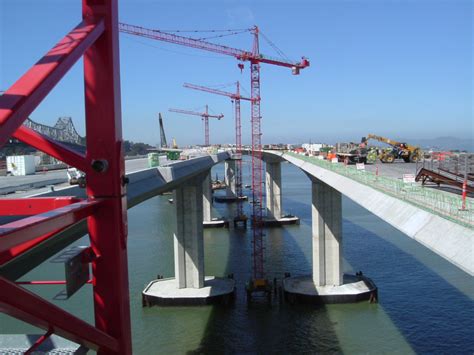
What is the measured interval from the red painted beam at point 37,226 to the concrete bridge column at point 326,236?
23.7 m

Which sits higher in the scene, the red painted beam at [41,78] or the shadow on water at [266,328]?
the red painted beam at [41,78]

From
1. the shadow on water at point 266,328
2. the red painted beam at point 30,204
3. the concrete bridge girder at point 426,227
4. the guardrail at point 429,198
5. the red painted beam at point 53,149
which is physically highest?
the red painted beam at point 53,149

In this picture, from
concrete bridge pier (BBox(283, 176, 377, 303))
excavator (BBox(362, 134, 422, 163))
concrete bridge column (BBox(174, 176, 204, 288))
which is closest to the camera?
concrete bridge pier (BBox(283, 176, 377, 303))

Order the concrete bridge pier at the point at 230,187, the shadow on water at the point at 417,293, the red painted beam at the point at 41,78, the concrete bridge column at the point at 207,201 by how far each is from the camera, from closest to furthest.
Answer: the red painted beam at the point at 41,78, the shadow on water at the point at 417,293, the concrete bridge column at the point at 207,201, the concrete bridge pier at the point at 230,187

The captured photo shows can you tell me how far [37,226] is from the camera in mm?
4383

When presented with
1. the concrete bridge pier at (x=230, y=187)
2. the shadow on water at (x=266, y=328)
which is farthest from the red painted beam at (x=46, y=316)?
the concrete bridge pier at (x=230, y=187)

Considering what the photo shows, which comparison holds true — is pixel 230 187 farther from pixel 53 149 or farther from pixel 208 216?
pixel 53 149

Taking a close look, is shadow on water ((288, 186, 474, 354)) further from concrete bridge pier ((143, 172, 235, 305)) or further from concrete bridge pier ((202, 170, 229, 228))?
concrete bridge pier ((202, 170, 229, 228))

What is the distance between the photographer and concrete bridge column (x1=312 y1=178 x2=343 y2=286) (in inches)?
1098

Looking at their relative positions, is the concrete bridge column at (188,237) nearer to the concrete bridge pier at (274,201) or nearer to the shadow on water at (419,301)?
the shadow on water at (419,301)

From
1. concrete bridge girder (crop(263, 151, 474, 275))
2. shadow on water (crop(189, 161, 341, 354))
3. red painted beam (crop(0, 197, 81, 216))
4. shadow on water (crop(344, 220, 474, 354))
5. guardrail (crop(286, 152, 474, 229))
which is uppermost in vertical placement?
red painted beam (crop(0, 197, 81, 216))

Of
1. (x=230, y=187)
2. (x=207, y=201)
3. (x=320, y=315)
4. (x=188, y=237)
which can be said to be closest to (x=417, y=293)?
(x=320, y=315)

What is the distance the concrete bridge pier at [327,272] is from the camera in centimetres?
2602

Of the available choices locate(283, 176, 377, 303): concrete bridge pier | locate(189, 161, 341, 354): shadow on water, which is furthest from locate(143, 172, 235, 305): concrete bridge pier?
locate(283, 176, 377, 303): concrete bridge pier
